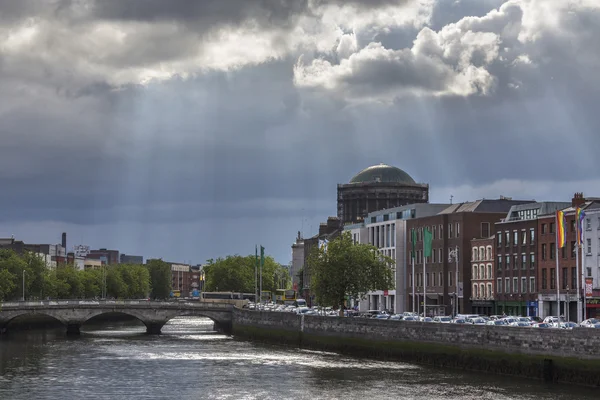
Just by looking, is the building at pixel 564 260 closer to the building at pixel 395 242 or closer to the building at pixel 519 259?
the building at pixel 519 259

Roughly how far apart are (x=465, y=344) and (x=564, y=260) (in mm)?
36314

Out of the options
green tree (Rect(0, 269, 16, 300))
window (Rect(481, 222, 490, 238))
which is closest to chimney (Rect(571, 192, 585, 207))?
window (Rect(481, 222, 490, 238))

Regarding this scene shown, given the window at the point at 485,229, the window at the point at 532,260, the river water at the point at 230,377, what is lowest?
the river water at the point at 230,377

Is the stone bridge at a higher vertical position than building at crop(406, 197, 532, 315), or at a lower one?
lower

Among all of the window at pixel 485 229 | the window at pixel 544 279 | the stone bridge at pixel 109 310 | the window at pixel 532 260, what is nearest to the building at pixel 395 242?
the window at pixel 485 229

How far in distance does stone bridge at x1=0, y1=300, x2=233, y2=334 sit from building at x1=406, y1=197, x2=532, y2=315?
3357 centimetres

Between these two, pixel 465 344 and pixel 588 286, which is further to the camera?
pixel 588 286

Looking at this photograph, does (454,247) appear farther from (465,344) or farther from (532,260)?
(465,344)

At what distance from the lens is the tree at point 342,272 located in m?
145

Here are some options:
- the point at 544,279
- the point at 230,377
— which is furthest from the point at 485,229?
the point at 230,377

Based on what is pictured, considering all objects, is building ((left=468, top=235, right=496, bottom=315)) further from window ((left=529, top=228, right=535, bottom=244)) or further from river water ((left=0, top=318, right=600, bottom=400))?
river water ((left=0, top=318, right=600, bottom=400))

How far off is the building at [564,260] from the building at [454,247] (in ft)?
52.4

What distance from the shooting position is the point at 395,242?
17725cm

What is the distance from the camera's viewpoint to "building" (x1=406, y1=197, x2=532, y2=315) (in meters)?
155
